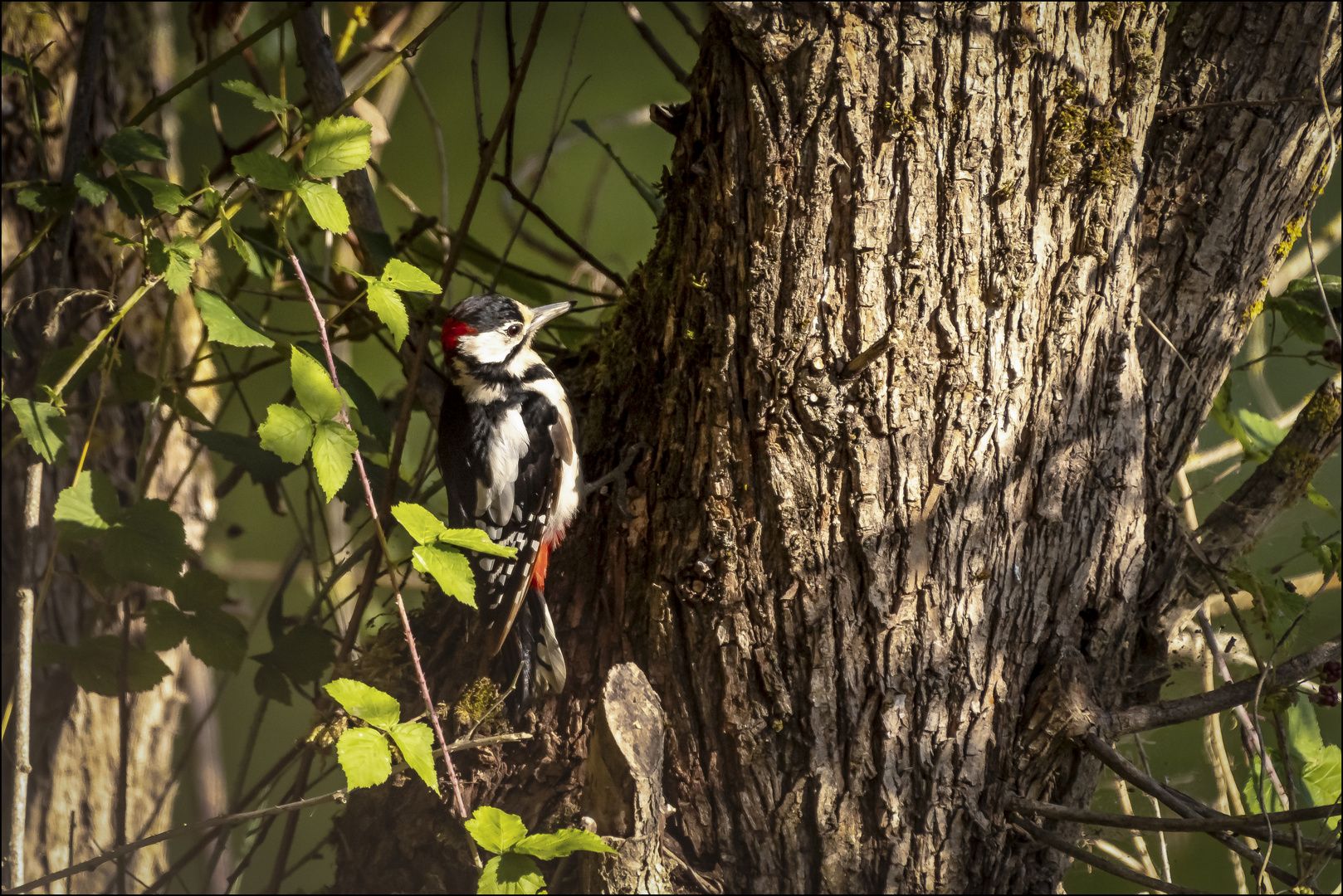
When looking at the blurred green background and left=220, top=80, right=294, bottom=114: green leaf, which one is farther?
the blurred green background

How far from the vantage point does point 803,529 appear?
105 centimetres

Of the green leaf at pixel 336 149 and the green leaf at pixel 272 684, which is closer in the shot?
the green leaf at pixel 336 149

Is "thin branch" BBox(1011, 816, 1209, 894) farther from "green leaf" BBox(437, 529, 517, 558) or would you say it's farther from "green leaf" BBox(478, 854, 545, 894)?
"green leaf" BBox(437, 529, 517, 558)

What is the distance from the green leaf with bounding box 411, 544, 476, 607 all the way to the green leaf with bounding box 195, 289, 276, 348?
0.33 m

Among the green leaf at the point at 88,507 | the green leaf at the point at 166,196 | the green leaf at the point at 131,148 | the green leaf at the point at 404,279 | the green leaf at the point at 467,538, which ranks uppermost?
the green leaf at the point at 131,148

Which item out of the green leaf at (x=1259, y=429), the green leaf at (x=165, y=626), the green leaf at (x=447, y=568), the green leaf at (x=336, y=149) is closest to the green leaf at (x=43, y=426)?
the green leaf at (x=165, y=626)

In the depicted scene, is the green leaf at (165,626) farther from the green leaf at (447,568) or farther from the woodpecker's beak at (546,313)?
the woodpecker's beak at (546,313)

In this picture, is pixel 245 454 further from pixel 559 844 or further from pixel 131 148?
pixel 559 844

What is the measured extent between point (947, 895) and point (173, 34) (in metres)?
2.53

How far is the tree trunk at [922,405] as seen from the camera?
3.18 feet

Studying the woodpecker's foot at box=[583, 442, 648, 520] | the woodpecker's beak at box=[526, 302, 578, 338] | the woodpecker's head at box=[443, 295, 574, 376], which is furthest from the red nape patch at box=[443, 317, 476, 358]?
the woodpecker's foot at box=[583, 442, 648, 520]

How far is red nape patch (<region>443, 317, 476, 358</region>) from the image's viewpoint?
1632 millimetres

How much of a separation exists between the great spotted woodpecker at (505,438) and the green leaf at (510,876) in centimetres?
55

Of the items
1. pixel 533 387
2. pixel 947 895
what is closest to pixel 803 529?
pixel 947 895
